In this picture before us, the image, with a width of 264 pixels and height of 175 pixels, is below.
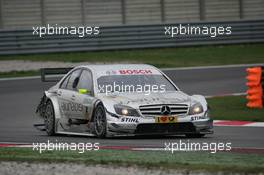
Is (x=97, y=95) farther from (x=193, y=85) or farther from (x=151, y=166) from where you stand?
(x=193, y=85)

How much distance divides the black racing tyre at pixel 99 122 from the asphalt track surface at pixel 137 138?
0.17 m

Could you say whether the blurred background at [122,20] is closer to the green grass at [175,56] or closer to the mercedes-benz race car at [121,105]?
the green grass at [175,56]

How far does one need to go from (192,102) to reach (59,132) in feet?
8.20

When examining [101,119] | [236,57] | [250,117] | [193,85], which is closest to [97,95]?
[101,119]

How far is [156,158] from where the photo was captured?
11078mm

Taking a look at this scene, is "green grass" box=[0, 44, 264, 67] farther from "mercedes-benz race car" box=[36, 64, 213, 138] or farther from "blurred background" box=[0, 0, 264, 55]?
"mercedes-benz race car" box=[36, 64, 213, 138]

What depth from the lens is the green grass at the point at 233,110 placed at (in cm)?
1969

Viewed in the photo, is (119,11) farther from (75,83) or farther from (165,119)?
(165,119)

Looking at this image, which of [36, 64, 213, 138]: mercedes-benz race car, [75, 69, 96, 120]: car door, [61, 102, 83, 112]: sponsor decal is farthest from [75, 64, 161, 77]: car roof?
[61, 102, 83, 112]: sponsor decal

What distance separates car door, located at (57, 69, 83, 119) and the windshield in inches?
21.7

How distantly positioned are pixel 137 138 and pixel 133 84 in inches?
36.7

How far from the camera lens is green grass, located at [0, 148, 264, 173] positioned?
9.84 m

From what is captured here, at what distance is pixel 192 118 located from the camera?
50.6 feet

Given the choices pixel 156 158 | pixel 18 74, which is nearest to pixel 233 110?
pixel 156 158
